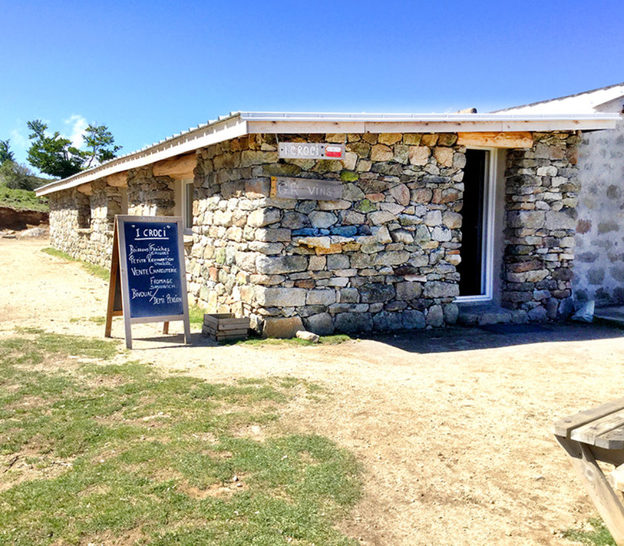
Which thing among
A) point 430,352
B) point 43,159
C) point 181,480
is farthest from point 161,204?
point 43,159

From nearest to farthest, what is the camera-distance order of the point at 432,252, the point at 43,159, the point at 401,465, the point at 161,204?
1. the point at 401,465
2. the point at 432,252
3. the point at 161,204
4. the point at 43,159

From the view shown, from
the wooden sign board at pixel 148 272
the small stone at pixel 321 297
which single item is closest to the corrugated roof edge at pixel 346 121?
the wooden sign board at pixel 148 272

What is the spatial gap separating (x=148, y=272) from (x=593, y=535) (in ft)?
17.2

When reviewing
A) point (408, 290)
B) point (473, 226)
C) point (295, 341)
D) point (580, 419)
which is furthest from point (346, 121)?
point (580, 419)

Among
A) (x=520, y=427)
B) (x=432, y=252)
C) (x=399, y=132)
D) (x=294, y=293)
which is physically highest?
(x=399, y=132)

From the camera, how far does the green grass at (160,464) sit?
265 cm

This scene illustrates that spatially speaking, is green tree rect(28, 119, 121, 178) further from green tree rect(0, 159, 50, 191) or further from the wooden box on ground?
the wooden box on ground

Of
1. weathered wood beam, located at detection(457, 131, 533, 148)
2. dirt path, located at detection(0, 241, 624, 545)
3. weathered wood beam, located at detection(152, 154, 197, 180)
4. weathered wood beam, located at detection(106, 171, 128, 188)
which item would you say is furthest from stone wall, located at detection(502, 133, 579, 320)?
weathered wood beam, located at detection(106, 171, 128, 188)

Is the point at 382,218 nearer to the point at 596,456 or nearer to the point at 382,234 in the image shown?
the point at 382,234

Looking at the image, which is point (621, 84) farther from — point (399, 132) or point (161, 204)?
point (161, 204)

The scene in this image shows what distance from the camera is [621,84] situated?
8812 millimetres

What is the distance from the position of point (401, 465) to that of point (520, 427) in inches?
46.3

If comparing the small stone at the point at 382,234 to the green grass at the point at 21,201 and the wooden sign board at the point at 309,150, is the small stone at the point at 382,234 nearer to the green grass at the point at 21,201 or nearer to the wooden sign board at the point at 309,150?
the wooden sign board at the point at 309,150

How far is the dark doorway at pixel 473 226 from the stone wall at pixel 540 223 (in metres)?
0.41
